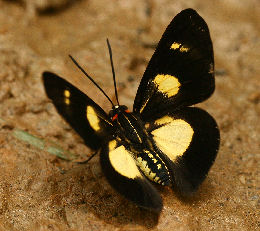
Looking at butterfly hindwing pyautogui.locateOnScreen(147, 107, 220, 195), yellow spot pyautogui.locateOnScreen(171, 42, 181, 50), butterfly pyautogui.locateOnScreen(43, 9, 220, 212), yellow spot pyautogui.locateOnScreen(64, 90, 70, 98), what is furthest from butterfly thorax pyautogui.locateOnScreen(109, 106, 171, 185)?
yellow spot pyautogui.locateOnScreen(171, 42, 181, 50)

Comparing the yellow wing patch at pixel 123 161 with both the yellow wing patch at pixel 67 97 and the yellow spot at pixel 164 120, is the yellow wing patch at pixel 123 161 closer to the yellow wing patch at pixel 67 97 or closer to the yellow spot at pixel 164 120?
Result: the yellow spot at pixel 164 120

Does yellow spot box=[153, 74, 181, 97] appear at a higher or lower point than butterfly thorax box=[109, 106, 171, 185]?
higher

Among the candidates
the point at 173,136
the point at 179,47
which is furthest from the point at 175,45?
the point at 173,136

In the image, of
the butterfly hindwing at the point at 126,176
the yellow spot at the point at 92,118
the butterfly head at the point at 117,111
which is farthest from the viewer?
the yellow spot at the point at 92,118

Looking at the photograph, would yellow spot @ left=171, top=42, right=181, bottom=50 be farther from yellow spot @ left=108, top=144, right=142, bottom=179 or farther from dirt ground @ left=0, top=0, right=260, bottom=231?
dirt ground @ left=0, top=0, right=260, bottom=231

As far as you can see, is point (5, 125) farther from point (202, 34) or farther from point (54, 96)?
point (202, 34)

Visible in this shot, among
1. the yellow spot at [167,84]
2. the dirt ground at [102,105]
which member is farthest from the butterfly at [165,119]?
the dirt ground at [102,105]

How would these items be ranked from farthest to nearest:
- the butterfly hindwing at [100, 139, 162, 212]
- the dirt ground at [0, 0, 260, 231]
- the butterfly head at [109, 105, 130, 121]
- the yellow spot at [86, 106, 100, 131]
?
the yellow spot at [86, 106, 100, 131] → the butterfly head at [109, 105, 130, 121] → the dirt ground at [0, 0, 260, 231] → the butterfly hindwing at [100, 139, 162, 212]
